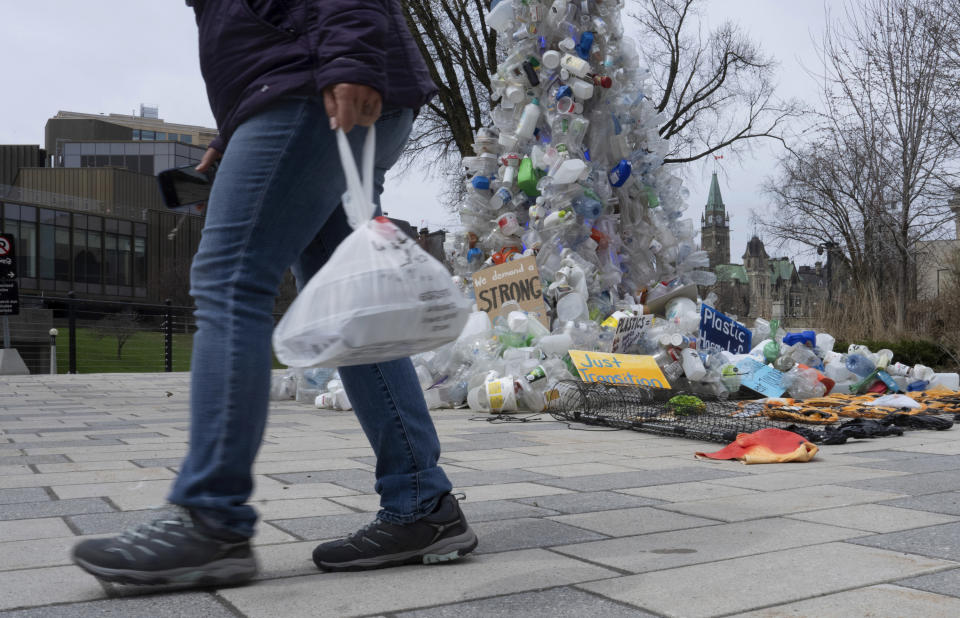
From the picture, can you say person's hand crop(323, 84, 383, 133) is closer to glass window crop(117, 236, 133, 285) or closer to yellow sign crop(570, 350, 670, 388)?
yellow sign crop(570, 350, 670, 388)

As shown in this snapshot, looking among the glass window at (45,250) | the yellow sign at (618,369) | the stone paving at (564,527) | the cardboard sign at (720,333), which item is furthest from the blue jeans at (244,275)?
the glass window at (45,250)

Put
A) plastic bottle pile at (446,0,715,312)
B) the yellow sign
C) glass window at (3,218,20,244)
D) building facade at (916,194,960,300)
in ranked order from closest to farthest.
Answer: the yellow sign → plastic bottle pile at (446,0,715,312) → building facade at (916,194,960,300) → glass window at (3,218,20,244)

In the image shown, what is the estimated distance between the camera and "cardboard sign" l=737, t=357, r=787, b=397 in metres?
6.86

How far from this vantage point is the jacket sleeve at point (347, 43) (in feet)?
6.06

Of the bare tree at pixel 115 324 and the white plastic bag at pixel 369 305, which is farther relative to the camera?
the bare tree at pixel 115 324

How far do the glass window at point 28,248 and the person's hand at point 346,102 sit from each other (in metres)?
51.7

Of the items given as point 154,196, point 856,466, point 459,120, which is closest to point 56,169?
point 154,196

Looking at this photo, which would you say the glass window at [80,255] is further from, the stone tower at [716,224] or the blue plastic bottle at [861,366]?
the stone tower at [716,224]

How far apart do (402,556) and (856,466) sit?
2.53 metres

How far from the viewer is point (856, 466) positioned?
3861mm

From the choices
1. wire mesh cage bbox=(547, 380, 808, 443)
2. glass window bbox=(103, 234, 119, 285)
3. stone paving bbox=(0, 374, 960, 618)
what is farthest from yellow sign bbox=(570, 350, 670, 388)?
glass window bbox=(103, 234, 119, 285)

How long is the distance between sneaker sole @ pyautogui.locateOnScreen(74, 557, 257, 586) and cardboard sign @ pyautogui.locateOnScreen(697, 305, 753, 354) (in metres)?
5.83

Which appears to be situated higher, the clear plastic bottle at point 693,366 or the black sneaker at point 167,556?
the clear plastic bottle at point 693,366

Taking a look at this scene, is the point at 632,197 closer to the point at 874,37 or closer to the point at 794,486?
the point at 794,486
